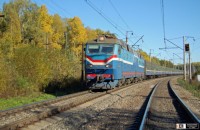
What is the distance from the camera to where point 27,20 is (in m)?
63.4

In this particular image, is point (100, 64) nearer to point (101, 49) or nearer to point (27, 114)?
point (101, 49)

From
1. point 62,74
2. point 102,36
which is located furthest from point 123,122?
point 62,74

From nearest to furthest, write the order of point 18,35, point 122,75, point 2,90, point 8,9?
point 2,90, point 122,75, point 18,35, point 8,9

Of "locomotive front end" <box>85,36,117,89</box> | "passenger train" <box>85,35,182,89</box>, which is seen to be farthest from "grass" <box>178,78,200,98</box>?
"locomotive front end" <box>85,36,117,89</box>

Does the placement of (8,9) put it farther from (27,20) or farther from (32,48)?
(32,48)

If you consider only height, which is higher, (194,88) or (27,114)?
(194,88)

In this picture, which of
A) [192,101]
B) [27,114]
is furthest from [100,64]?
[27,114]

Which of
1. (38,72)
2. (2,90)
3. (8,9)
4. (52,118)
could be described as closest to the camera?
(52,118)

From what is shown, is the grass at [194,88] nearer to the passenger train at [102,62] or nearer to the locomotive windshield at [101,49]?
the passenger train at [102,62]

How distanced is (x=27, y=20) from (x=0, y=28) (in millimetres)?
8452

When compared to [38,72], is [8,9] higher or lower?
higher

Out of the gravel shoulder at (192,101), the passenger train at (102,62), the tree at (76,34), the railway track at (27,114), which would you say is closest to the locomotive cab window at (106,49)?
the passenger train at (102,62)

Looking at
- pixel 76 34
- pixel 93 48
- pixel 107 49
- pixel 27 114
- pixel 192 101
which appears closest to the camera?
pixel 27 114

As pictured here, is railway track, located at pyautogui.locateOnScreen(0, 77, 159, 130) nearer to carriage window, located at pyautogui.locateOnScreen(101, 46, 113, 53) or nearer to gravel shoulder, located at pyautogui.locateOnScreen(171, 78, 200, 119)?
gravel shoulder, located at pyautogui.locateOnScreen(171, 78, 200, 119)
